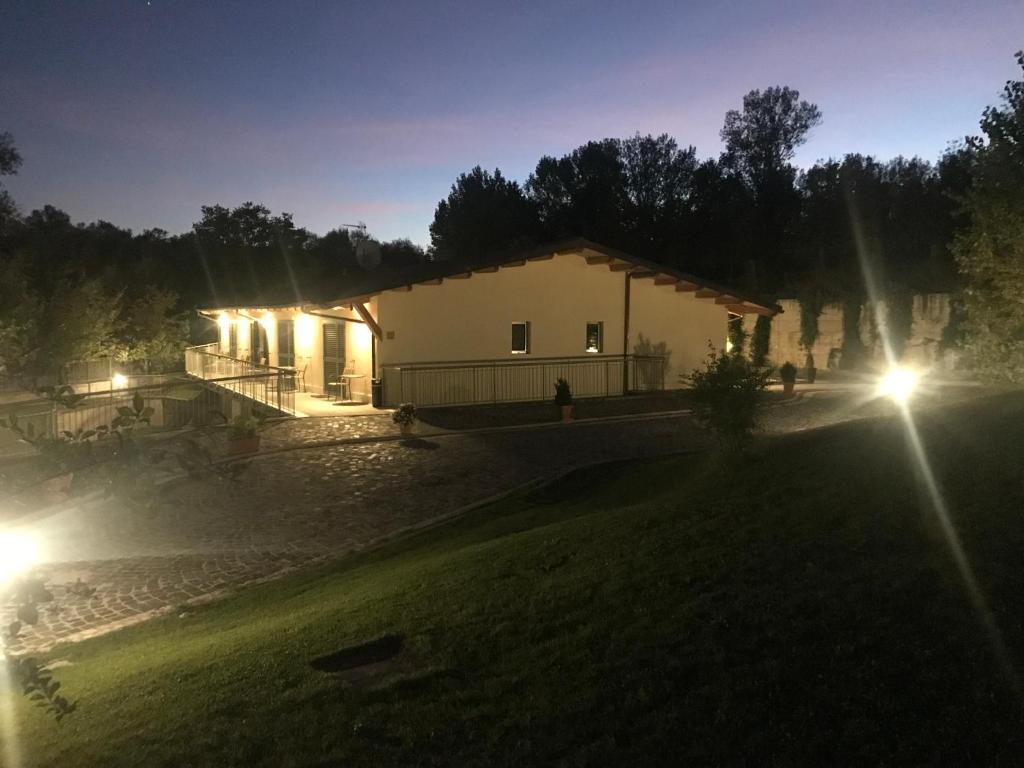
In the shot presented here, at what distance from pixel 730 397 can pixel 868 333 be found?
2554cm

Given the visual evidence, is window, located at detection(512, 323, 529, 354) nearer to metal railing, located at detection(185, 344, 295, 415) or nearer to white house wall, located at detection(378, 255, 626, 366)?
white house wall, located at detection(378, 255, 626, 366)

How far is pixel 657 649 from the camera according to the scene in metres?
5.09

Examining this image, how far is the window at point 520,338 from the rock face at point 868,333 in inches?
510

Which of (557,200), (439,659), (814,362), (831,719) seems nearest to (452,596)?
(439,659)

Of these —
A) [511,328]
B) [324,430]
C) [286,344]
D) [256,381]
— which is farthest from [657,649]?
[286,344]

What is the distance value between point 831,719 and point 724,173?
4944 centimetres

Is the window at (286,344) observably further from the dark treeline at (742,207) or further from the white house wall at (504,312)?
the dark treeline at (742,207)

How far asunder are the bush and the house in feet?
39.1

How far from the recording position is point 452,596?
711 centimetres

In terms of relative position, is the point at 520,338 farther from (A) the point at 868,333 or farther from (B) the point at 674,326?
(A) the point at 868,333

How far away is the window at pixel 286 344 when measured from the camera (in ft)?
96.3

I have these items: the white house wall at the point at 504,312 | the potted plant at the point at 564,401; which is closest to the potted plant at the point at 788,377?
the white house wall at the point at 504,312

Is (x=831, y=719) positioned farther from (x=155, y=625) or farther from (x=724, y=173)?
(x=724, y=173)

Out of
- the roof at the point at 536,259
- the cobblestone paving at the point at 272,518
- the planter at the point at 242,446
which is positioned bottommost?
the cobblestone paving at the point at 272,518
